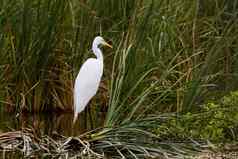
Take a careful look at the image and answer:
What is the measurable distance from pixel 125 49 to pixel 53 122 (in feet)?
3.75

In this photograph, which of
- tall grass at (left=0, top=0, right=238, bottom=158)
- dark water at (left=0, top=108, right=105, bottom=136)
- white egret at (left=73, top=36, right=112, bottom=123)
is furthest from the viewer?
dark water at (left=0, top=108, right=105, bottom=136)

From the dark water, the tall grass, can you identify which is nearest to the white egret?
the tall grass

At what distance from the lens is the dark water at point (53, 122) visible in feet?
21.9

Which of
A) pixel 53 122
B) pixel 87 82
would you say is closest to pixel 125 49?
pixel 87 82

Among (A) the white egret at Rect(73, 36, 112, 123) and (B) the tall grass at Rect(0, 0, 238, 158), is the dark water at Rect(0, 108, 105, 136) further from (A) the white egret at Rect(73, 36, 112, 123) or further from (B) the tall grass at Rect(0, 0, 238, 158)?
(A) the white egret at Rect(73, 36, 112, 123)

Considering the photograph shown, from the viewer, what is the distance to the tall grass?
648 centimetres

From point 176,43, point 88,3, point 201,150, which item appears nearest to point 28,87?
point 88,3

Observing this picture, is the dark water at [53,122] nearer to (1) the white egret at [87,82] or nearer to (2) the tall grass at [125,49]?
(2) the tall grass at [125,49]

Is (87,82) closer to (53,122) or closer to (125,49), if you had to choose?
(125,49)

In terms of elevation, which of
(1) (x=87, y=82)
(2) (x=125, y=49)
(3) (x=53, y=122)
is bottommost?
(3) (x=53, y=122)

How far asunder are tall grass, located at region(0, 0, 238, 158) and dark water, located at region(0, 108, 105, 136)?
0.29ft

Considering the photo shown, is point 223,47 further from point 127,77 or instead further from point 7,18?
point 7,18

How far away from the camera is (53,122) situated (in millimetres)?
7027

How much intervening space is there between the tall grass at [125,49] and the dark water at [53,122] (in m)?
0.09
